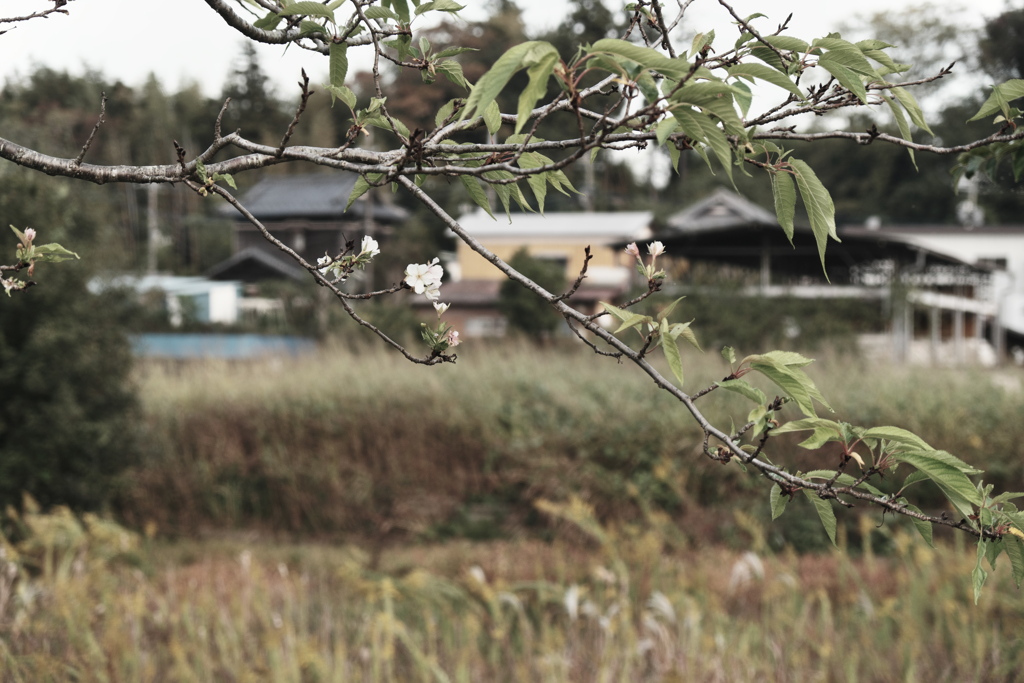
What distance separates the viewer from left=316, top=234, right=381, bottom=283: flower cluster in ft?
3.87

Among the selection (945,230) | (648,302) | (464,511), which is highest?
(945,230)

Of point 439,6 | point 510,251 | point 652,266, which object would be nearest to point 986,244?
point 510,251

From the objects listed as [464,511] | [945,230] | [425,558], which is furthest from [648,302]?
[945,230]

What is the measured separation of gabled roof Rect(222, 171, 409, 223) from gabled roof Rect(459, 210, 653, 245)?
353 centimetres

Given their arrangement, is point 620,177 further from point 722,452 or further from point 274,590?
point 722,452

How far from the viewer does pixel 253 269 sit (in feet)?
76.8

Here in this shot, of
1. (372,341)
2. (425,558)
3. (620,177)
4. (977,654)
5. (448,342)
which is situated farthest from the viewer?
(620,177)

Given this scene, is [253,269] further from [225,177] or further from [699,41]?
[699,41]

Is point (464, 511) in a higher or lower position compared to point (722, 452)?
lower

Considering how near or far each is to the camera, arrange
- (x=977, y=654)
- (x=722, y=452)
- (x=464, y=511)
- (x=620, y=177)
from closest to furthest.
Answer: (x=722, y=452), (x=977, y=654), (x=464, y=511), (x=620, y=177)

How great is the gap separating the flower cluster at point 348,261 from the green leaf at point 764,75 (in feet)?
1.99

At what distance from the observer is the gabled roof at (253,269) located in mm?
22891

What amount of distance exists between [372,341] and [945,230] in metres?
20.0

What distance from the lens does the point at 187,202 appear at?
107 ft
